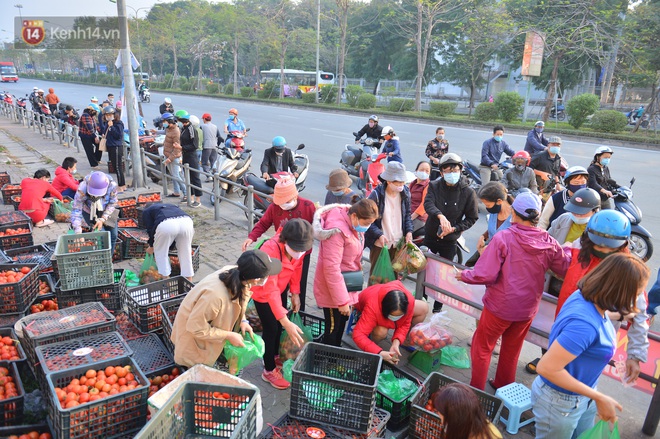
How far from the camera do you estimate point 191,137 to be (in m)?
9.99

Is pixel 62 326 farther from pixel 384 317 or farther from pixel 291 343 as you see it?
pixel 384 317

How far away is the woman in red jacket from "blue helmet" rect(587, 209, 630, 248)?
8417 millimetres

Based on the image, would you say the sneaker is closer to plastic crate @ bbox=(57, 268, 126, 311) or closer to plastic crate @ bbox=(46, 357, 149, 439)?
plastic crate @ bbox=(46, 357, 149, 439)

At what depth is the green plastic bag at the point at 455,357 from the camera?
463 centimetres

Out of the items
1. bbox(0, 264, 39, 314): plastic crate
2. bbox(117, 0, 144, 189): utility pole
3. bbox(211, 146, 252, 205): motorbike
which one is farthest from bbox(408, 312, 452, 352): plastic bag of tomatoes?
bbox(117, 0, 144, 189): utility pole

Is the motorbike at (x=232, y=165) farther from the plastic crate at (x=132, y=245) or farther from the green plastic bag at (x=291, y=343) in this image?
the green plastic bag at (x=291, y=343)

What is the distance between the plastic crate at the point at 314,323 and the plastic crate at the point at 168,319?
1.22 m

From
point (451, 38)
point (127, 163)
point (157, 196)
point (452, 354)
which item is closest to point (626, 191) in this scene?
point (452, 354)

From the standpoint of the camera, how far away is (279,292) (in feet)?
13.0

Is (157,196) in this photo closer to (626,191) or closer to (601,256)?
(601,256)

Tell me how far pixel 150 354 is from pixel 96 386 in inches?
34.4

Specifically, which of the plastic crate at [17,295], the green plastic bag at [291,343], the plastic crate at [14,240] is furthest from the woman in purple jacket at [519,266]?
the plastic crate at [14,240]

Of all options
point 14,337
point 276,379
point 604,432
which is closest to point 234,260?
point 276,379

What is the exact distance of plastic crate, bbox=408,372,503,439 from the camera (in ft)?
11.0
